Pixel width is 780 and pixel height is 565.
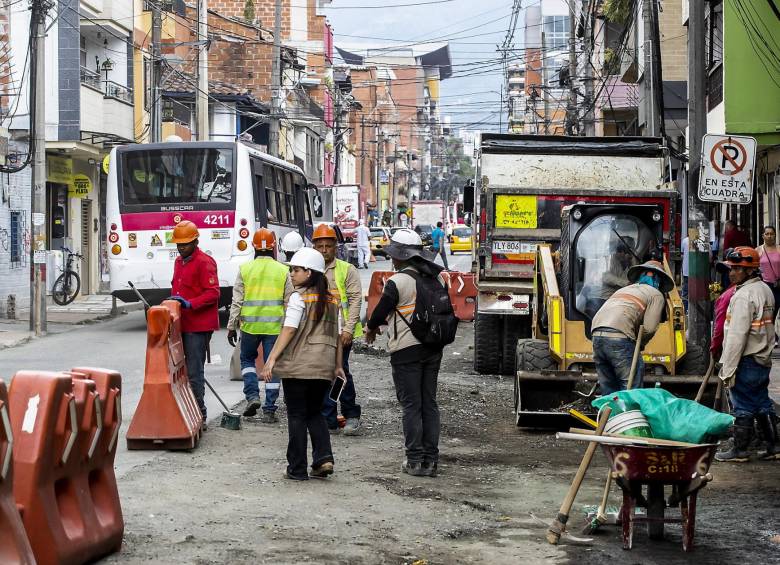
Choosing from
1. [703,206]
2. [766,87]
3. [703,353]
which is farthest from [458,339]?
[703,353]

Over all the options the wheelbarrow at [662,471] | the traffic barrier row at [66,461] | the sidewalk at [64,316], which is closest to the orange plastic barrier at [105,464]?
the traffic barrier row at [66,461]

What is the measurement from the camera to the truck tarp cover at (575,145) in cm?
1789

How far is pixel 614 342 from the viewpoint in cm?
993

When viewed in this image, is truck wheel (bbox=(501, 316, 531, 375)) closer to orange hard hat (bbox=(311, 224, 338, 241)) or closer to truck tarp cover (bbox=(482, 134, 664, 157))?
truck tarp cover (bbox=(482, 134, 664, 157))

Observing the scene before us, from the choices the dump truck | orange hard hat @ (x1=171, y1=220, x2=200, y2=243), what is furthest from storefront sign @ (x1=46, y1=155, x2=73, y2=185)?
orange hard hat @ (x1=171, y1=220, x2=200, y2=243)

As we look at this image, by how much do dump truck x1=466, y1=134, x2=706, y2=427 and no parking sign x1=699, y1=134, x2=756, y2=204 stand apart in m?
0.65

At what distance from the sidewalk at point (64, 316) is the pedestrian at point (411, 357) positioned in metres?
11.7

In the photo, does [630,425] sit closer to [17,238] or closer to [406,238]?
[406,238]

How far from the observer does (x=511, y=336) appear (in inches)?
680

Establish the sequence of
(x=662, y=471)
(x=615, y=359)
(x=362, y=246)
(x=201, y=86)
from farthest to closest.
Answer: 1. (x=362, y=246)
2. (x=201, y=86)
3. (x=615, y=359)
4. (x=662, y=471)

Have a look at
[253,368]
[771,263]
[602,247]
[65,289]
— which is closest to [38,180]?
[65,289]

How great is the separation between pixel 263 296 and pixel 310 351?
2.83 meters

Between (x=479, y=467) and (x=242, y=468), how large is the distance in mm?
2039

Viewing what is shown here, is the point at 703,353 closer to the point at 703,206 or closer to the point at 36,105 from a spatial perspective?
the point at 703,206
